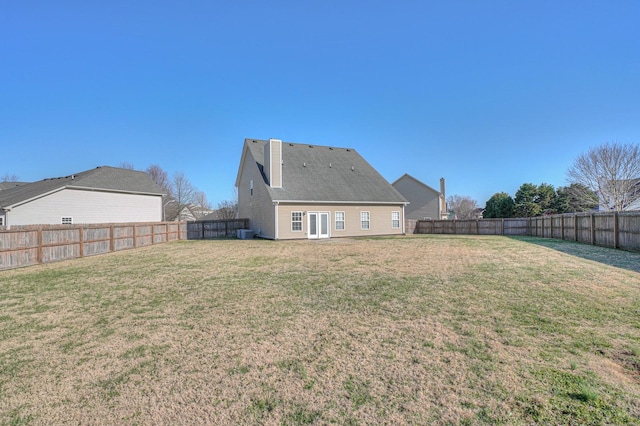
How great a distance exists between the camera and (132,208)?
25.5 metres

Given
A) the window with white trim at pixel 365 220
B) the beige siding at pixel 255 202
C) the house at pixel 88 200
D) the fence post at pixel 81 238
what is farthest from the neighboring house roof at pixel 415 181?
the fence post at pixel 81 238

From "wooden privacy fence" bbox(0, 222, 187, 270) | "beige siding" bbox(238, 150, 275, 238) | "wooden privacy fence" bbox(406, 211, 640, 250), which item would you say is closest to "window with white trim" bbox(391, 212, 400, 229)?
"wooden privacy fence" bbox(406, 211, 640, 250)

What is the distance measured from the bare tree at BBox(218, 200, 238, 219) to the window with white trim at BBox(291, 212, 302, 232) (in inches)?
922

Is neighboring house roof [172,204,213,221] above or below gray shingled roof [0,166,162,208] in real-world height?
below

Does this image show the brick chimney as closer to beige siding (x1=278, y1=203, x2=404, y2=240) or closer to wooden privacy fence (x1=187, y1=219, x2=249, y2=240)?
beige siding (x1=278, y1=203, x2=404, y2=240)

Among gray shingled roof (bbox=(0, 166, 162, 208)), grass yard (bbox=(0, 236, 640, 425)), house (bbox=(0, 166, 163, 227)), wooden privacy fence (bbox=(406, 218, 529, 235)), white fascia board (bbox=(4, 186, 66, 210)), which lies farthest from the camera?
wooden privacy fence (bbox=(406, 218, 529, 235))

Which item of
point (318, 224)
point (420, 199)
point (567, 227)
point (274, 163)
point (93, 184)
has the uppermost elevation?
point (274, 163)

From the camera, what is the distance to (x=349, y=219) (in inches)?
874

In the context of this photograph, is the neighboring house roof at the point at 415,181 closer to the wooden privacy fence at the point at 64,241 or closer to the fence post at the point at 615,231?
the fence post at the point at 615,231

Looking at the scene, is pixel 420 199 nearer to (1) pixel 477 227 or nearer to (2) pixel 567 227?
(1) pixel 477 227

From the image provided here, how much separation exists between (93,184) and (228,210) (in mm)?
21916

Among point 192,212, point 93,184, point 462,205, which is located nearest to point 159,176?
point 192,212

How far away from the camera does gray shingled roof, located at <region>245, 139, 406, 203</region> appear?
69.6 ft

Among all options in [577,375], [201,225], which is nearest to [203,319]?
[577,375]
